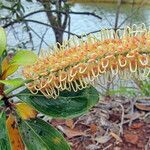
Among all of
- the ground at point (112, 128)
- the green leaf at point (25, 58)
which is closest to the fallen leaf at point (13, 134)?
the green leaf at point (25, 58)

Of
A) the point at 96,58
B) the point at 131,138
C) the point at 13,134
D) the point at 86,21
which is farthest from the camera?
the point at 86,21

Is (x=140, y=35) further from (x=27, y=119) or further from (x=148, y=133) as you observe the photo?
(x=148, y=133)

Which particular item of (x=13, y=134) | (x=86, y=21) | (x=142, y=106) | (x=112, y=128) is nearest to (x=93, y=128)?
(x=112, y=128)

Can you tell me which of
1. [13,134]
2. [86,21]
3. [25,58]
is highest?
[25,58]

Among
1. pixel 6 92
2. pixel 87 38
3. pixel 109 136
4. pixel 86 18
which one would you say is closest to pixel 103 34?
pixel 87 38

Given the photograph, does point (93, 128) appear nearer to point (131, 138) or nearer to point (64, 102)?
point (131, 138)
